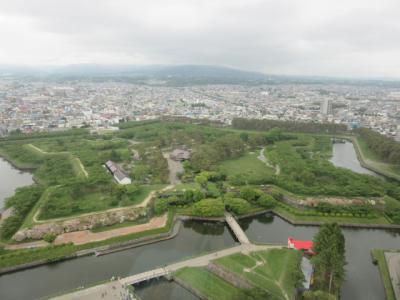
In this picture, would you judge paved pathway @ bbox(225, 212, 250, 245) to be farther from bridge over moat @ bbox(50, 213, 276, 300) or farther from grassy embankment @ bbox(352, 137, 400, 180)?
grassy embankment @ bbox(352, 137, 400, 180)

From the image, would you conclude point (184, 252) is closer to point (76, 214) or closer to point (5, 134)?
point (76, 214)

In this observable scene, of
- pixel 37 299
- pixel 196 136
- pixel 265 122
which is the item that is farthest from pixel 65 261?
pixel 265 122

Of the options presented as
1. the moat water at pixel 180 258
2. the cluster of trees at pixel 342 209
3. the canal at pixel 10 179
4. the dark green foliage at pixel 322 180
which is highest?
the dark green foliage at pixel 322 180

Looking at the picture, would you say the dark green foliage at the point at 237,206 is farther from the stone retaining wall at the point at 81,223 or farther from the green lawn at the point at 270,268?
the stone retaining wall at the point at 81,223

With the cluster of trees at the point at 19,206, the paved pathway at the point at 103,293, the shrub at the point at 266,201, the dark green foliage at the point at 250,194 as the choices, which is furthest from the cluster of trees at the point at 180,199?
the cluster of trees at the point at 19,206

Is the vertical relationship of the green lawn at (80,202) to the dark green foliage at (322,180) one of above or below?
below

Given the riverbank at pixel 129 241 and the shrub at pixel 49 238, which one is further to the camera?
the shrub at pixel 49 238

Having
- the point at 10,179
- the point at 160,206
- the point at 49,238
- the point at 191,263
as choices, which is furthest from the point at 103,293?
the point at 10,179

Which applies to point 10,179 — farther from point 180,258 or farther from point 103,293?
point 180,258
